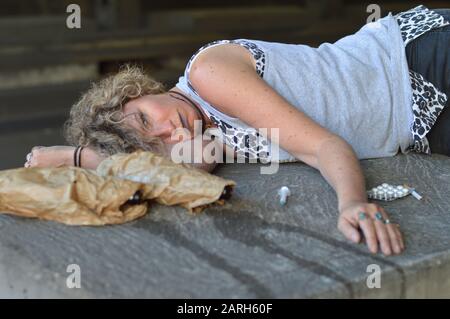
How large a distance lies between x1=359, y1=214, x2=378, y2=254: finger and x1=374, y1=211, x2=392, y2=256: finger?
0.04 ft

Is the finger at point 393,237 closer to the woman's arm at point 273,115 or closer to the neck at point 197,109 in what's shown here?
the woman's arm at point 273,115

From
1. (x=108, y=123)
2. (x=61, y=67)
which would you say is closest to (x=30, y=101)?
(x=61, y=67)

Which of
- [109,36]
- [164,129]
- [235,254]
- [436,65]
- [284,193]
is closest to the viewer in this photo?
[235,254]

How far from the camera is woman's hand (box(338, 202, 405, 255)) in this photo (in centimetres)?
175

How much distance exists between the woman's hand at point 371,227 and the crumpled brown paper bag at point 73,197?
0.51 m

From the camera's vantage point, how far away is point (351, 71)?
234 cm

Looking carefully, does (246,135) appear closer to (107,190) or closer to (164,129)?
(164,129)

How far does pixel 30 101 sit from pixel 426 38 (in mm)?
4830

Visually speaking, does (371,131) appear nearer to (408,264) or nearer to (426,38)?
(426,38)

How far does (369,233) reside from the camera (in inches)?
69.6

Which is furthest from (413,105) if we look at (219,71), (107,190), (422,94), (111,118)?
(107,190)

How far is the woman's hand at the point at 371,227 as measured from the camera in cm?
175

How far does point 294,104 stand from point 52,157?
0.75m

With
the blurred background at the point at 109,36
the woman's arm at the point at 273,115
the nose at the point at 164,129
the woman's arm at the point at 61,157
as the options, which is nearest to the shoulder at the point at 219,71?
the woman's arm at the point at 273,115
